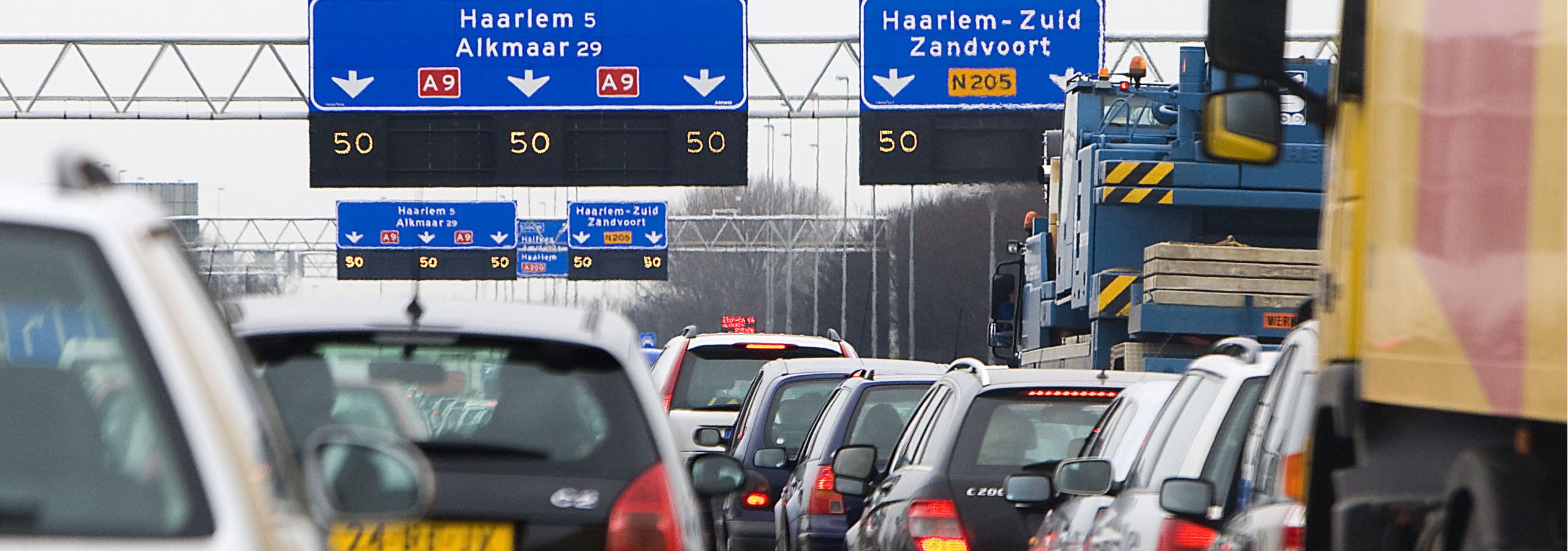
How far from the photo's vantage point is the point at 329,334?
6129 millimetres

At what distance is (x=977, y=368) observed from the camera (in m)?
9.72

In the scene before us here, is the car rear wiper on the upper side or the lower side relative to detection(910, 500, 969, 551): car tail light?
upper

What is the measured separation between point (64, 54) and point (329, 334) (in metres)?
26.7

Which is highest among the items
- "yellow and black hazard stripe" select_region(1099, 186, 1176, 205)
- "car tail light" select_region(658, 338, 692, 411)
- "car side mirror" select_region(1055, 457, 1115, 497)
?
"yellow and black hazard stripe" select_region(1099, 186, 1176, 205)

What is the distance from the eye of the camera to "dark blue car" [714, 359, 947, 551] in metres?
14.2

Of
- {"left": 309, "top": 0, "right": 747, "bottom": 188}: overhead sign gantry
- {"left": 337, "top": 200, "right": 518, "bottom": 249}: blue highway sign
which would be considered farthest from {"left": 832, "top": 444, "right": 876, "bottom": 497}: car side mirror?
{"left": 337, "top": 200, "right": 518, "bottom": 249}: blue highway sign

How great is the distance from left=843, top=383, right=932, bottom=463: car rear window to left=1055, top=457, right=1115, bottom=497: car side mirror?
497 centimetres

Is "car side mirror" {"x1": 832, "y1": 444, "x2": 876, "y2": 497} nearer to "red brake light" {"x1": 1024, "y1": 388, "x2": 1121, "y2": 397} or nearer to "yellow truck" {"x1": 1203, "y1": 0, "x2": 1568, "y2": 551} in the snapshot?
"red brake light" {"x1": 1024, "y1": 388, "x2": 1121, "y2": 397}

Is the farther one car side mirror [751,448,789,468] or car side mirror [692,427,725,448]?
car side mirror [692,427,725,448]

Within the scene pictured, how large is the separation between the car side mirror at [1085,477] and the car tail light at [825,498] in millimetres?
4458

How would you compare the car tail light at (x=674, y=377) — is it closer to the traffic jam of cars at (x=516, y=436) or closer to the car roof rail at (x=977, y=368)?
the traffic jam of cars at (x=516, y=436)

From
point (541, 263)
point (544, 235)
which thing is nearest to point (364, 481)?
point (544, 235)

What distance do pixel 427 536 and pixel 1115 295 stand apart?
13.6 m

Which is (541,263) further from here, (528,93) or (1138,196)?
(1138,196)
